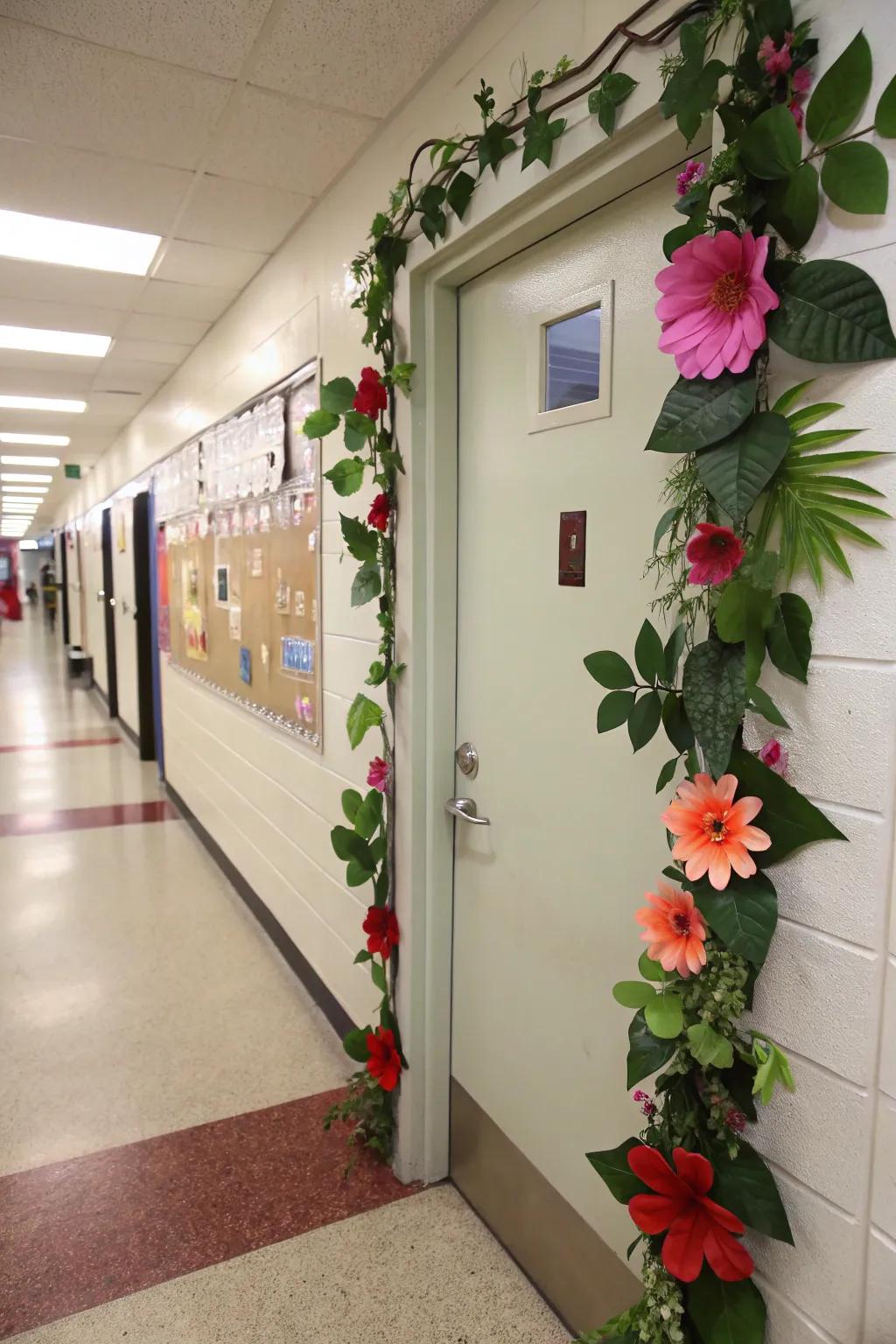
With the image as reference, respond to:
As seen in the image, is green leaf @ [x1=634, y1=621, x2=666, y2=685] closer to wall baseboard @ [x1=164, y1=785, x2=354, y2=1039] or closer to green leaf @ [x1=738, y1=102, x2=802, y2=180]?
green leaf @ [x1=738, y1=102, x2=802, y2=180]

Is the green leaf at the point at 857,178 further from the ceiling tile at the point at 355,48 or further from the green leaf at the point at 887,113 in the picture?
the ceiling tile at the point at 355,48

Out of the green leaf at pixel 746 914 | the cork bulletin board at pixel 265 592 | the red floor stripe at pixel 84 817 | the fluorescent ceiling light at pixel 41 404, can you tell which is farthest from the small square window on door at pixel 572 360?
the fluorescent ceiling light at pixel 41 404

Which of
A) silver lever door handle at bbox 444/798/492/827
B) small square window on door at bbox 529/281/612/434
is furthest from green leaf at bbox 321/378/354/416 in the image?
silver lever door handle at bbox 444/798/492/827

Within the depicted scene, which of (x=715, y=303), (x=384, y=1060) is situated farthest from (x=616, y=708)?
(x=384, y=1060)

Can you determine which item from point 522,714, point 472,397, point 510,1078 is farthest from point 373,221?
point 510,1078

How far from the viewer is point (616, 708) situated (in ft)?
4.08

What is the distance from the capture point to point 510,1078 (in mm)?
1940

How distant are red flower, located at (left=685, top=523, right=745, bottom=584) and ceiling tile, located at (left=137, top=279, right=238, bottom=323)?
300 centimetres

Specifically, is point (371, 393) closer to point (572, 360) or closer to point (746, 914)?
point (572, 360)

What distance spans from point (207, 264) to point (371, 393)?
162cm

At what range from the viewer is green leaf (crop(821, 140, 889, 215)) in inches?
35.5

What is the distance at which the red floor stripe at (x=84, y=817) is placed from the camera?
5.03 meters

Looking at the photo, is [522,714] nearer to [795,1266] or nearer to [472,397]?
[472,397]

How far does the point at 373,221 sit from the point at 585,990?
1.84 meters
